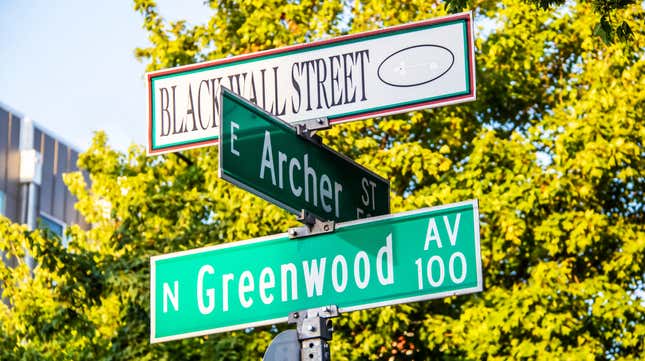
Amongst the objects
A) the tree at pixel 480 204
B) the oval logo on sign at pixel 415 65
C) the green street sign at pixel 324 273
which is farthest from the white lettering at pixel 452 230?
the tree at pixel 480 204

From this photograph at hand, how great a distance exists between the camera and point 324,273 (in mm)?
4512

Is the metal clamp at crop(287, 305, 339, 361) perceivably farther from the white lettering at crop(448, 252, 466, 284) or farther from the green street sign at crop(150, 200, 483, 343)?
the white lettering at crop(448, 252, 466, 284)

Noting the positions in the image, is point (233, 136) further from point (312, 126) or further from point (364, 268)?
point (364, 268)

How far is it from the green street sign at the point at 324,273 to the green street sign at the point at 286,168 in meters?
0.18

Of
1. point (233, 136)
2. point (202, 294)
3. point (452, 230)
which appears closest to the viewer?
point (233, 136)

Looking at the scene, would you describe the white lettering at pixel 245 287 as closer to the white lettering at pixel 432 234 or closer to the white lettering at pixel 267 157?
the white lettering at pixel 267 157

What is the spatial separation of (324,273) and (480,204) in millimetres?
9479

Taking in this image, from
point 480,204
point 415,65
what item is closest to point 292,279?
point 415,65

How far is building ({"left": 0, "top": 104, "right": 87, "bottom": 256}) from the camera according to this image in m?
37.6

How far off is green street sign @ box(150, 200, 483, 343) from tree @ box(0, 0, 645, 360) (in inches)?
334

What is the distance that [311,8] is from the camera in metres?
16.3

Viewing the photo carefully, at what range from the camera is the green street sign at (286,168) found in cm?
421

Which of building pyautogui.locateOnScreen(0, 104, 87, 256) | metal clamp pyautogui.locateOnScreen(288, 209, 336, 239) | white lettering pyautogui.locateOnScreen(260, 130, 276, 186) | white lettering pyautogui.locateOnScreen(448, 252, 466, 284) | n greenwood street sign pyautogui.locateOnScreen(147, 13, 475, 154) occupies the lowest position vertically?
white lettering pyautogui.locateOnScreen(448, 252, 466, 284)

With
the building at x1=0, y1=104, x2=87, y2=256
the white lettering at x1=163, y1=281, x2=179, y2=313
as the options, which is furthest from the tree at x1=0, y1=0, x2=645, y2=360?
the building at x1=0, y1=104, x2=87, y2=256
